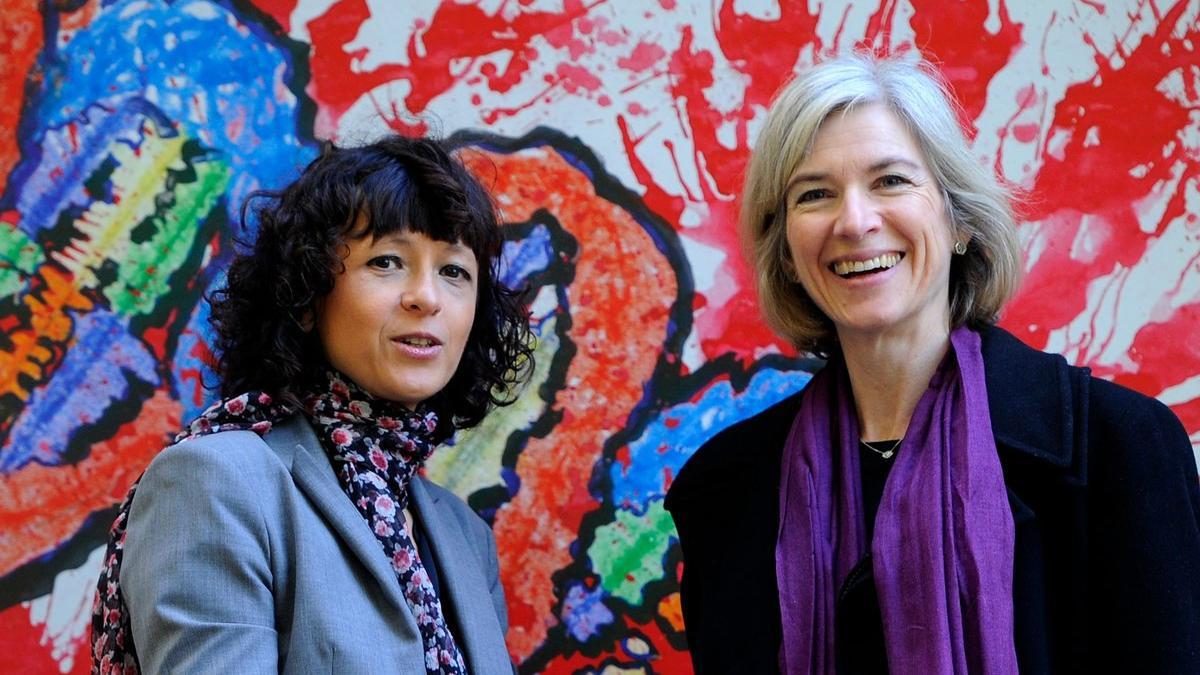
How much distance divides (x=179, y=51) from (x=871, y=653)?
1916mm

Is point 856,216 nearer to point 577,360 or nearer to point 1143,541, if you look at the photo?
point 1143,541

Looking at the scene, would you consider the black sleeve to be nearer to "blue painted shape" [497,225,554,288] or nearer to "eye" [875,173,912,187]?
"eye" [875,173,912,187]

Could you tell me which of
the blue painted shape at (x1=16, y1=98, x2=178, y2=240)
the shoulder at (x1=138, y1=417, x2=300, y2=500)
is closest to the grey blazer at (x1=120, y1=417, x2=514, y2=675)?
the shoulder at (x1=138, y1=417, x2=300, y2=500)

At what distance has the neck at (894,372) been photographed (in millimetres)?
2117

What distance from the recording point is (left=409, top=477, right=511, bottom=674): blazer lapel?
6.72ft

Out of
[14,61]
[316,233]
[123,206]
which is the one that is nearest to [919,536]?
[316,233]

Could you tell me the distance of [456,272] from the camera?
7.02ft

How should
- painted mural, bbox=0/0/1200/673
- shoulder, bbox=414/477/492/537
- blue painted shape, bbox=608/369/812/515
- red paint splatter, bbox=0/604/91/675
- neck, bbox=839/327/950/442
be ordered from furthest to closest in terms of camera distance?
blue painted shape, bbox=608/369/812/515
painted mural, bbox=0/0/1200/673
red paint splatter, bbox=0/604/91/675
shoulder, bbox=414/477/492/537
neck, bbox=839/327/950/442

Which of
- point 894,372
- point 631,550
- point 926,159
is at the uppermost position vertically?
point 926,159

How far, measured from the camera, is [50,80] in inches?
103

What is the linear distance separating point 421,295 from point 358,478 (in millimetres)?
320

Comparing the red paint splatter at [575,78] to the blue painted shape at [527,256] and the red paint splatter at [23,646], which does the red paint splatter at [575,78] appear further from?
the red paint splatter at [23,646]

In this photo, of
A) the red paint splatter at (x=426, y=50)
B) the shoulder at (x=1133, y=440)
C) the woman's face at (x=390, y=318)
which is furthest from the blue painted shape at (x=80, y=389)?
the shoulder at (x=1133, y=440)

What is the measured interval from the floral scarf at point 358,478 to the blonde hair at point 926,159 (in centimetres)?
78
